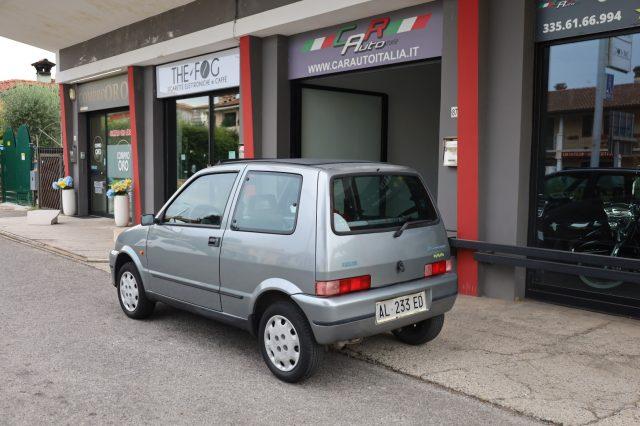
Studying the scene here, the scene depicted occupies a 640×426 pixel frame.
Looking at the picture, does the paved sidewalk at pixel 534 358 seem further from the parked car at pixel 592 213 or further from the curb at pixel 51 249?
the curb at pixel 51 249

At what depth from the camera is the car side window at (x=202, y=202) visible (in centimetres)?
496

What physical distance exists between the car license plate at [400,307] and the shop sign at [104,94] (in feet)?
36.0

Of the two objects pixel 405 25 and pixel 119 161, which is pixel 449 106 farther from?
pixel 119 161

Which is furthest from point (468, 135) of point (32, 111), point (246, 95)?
point (32, 111)

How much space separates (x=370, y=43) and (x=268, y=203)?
452 centimetres

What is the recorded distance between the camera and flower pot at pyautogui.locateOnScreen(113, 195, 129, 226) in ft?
43.8

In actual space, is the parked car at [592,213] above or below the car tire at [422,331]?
above

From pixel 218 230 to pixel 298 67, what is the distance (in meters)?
5.37

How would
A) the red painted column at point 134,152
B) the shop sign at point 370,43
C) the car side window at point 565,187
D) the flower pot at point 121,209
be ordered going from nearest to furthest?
1. the car side window at point 565,187
2. the shop sign at point 370,43
3. the red painted column at point 134,152
4. the flower pot at point 121,209

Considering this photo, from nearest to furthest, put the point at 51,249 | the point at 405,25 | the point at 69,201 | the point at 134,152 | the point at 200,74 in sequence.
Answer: the point at 405,25 < the point at 51,249 < the point at 200,74 < the point at 134,152 < the point at 69,201

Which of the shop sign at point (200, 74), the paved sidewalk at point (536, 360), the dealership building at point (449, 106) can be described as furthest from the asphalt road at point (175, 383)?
the shop sign at point (200, 74)

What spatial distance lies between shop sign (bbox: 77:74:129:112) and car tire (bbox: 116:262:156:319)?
863 centimetres

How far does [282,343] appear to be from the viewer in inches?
169

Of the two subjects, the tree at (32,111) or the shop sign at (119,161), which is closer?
the shop sign at (119,161)
